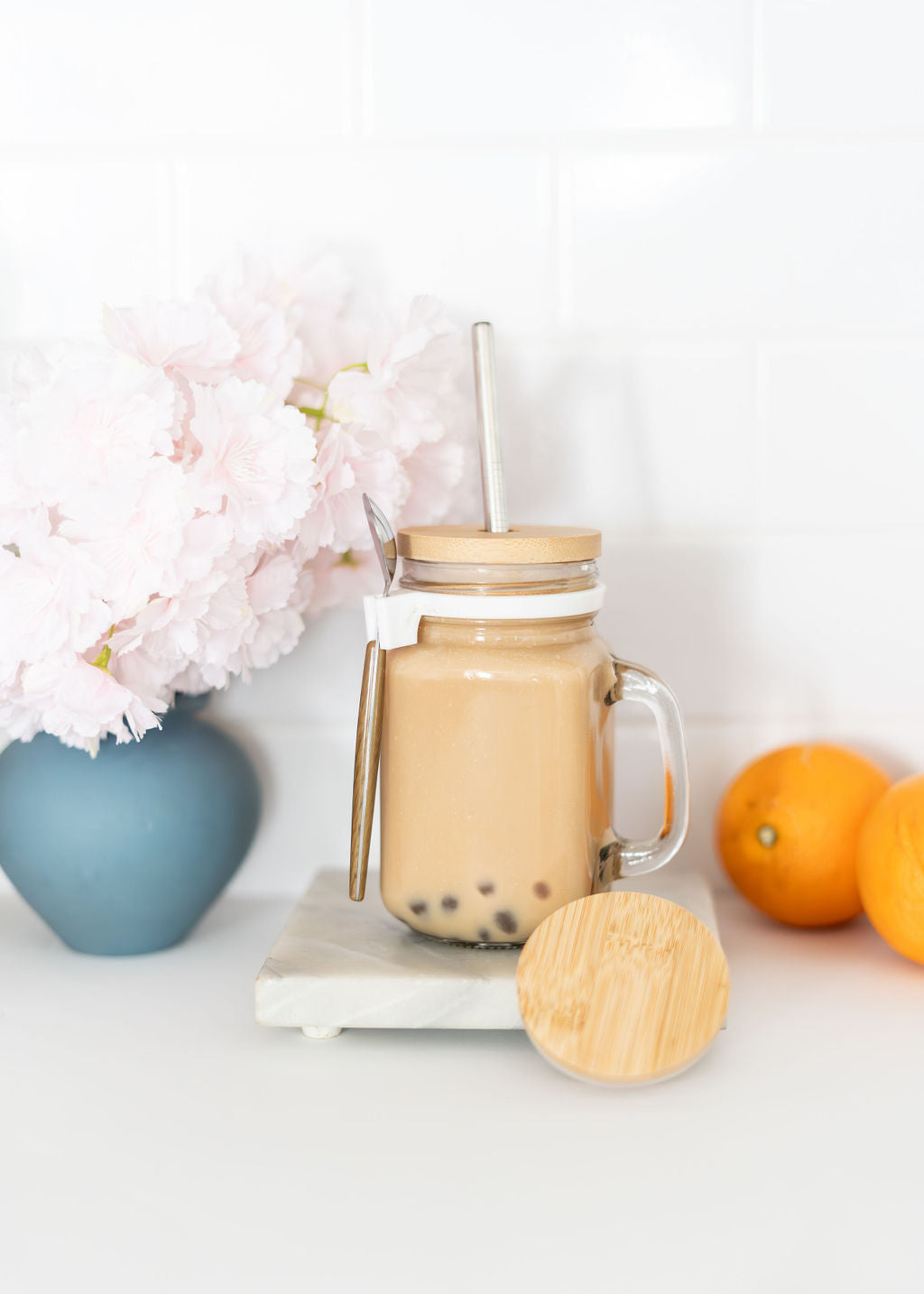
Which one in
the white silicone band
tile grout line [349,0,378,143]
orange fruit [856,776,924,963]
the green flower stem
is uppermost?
tile grout line [349,0,378,143]

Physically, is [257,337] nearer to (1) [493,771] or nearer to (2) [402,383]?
(2) [402,383]

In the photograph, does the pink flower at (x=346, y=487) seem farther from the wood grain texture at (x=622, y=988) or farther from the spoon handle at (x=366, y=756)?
the wood grain texture at (x=622, y=988)

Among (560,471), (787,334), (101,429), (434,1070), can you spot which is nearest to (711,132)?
(787,334)

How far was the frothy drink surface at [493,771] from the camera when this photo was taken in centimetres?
68

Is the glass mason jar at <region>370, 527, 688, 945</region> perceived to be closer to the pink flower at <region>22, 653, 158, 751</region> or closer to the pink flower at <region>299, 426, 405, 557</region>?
the pink flower at <region>299, 426, 405, 557</region>

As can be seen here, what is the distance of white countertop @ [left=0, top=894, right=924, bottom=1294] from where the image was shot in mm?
491

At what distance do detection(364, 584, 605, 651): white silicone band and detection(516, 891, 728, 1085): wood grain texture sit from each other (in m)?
0.17

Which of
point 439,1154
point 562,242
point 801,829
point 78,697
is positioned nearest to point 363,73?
point 562,242

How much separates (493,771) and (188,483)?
24 centimetres

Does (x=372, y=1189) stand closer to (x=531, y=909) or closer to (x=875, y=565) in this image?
(x=531, y=909)

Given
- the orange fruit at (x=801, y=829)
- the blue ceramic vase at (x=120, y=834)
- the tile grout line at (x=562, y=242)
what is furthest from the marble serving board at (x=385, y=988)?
the tile grout line at (x=562, y=242)

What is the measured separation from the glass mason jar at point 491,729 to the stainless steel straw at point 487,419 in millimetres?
45

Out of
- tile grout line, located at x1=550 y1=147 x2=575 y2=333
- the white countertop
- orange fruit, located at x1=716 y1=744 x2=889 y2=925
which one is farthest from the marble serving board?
tile grout line, located at x1=550 y1=147 x2=575 y2=333

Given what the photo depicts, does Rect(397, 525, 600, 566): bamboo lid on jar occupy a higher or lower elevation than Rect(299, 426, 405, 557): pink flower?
lower
